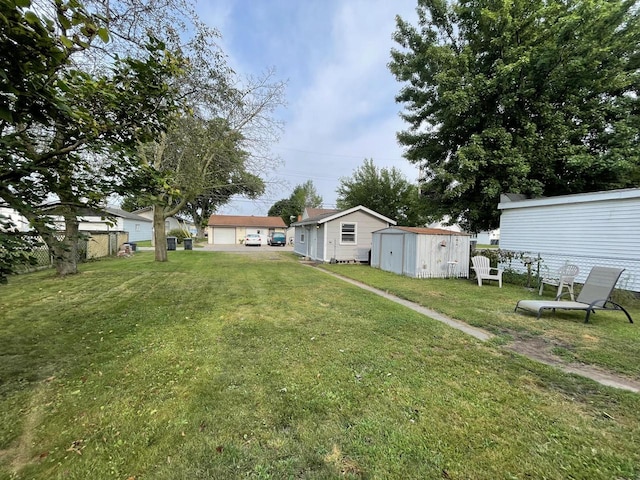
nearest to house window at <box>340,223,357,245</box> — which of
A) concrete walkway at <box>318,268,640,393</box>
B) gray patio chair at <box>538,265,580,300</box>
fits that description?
gray patio chair at <box>538,265,580,300</box>

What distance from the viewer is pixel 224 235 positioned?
40.3m

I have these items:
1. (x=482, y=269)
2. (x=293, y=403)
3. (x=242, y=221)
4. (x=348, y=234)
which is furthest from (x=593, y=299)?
(x=242, y=221)

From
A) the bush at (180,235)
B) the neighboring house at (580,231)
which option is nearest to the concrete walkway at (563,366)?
the neighboring house at (580,231)

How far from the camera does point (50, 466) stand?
6.64ft

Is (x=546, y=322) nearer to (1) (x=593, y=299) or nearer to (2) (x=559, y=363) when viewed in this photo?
(1) (x=593, y=299)

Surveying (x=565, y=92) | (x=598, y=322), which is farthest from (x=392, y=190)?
(x=598, y=322)

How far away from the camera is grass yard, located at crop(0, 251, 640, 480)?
6.82 ft

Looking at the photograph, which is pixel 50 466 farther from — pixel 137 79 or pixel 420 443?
pixel 137 79

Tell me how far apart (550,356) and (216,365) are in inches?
176

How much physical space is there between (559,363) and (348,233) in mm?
13097

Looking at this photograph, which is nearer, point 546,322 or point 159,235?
point 546,322

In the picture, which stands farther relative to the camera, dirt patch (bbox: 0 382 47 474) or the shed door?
the shed door

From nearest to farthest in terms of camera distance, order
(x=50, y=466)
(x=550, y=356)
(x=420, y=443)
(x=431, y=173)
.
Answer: (x=50, y=466) → (x=420, y=443) → (x=550, y=356) → (x=431, y=173)

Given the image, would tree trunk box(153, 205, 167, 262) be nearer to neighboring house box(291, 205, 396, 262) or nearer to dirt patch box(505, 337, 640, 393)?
neighboring house box(291, 205, 396, 262)
